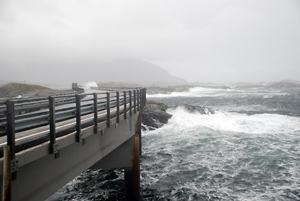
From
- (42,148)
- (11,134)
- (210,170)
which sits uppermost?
(11,134)

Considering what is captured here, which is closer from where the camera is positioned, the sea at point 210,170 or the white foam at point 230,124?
the sea at point 210,170

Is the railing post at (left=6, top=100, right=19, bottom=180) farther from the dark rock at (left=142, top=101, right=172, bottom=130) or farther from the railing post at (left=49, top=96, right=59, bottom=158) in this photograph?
the dark rock at (left=142, top=101, right=172, bottom=130)

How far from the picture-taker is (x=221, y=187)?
11758 mm

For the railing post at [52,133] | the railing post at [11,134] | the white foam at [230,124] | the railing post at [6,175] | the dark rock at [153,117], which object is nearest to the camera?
the railing post at [6,175]

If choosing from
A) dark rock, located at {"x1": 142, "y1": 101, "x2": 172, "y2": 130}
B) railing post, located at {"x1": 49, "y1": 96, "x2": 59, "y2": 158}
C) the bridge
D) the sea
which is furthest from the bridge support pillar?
dark rock, located at {"x1": 142, "y1": 101, "x2": 172, "y2": 130}

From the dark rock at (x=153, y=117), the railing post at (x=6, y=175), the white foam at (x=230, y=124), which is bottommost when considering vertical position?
the white foam at (x=230, y=124)

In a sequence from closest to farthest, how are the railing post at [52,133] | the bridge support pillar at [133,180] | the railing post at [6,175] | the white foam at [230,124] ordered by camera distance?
the railing post at [6,175] < the railing post at [52,133] < the bridge support pillar at [133,180] < the white foam at [230,124]

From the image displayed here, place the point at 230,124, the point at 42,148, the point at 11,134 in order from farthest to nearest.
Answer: the point at 230,124, the point at 42,148, the point at 11,134

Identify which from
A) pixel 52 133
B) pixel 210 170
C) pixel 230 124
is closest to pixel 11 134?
pixel 52 133

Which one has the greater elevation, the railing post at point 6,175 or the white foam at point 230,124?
the railing post at point 6,175

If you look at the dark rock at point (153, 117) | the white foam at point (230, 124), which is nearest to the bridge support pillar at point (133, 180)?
the dark rock at point (153, 117)

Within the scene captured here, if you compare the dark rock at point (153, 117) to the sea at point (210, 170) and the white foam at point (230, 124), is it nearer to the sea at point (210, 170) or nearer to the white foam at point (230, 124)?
the white foam at point (230, 124)

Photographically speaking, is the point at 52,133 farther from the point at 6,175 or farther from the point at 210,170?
the point at 210,170

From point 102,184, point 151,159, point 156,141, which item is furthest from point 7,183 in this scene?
point 156,141
